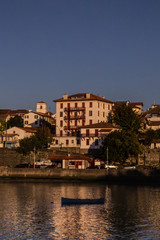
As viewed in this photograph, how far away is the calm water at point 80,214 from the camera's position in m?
49.8

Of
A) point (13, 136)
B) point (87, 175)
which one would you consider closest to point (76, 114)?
point (13, 136)

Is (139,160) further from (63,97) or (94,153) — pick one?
(63,97)

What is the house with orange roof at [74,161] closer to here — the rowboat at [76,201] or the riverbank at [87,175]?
the riverbank at [87,175]

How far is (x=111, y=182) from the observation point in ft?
339

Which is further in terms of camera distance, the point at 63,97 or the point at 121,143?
the point at 63,97

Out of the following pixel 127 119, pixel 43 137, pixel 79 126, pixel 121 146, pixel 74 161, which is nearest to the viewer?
pixel 121 146

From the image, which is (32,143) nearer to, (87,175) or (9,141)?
(9,141)

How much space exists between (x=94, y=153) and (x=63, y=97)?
29.4m

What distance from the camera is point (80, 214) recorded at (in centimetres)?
6275

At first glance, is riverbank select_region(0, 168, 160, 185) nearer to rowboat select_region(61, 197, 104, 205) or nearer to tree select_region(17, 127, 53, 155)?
tree select_region(17, 127, 53, 155)

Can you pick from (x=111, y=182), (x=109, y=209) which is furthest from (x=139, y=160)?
(x=109, y=209)

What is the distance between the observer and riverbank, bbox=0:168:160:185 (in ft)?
330

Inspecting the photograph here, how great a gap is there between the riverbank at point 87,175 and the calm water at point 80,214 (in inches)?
264

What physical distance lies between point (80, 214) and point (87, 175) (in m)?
42.8
